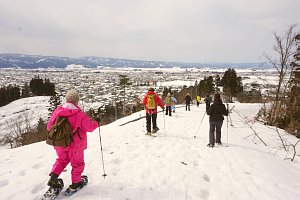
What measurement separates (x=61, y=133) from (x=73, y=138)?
10.9 inches

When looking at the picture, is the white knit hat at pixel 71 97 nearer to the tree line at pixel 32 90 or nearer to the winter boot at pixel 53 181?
the winter boot at pixel 53 181

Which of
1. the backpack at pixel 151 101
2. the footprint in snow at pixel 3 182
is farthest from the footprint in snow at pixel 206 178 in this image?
the footprint in snow at pixel 3 182

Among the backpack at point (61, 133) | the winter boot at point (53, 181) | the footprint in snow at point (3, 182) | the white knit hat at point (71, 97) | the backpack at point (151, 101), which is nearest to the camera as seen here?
the backpack at point (61, 133)

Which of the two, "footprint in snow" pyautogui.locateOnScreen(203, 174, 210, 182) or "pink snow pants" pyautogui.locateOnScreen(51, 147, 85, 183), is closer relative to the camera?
"pink snow pants" pyautogui.locateOnScreen(51, 147, 85, 183)

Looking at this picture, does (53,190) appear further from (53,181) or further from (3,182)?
(3,182)

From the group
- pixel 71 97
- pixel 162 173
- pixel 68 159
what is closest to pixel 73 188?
pixel 68 159

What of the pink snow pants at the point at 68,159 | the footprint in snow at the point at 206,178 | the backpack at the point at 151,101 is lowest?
the footprint in snow at the point at 206,178

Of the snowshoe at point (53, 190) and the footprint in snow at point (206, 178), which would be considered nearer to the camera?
the snowshoe at point (53, 190)

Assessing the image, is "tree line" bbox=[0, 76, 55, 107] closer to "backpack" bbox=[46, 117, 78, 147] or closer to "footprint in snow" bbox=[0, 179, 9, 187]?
"footprint in snow" bbox=[0, 179, 9, 187]

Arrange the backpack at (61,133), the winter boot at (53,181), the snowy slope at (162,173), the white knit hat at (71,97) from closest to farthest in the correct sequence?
1. the backpack at (61,133)
2. the winter boot at (53,181)
3. the white knit hat at (71,97)
4. the snowy slope at (162,173)

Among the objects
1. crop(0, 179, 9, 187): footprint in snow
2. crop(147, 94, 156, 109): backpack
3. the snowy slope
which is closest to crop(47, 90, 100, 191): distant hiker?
the snowy slope

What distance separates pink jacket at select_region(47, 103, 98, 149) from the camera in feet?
14.5

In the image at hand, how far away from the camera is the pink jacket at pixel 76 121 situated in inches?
173

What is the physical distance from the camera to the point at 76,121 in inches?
175
